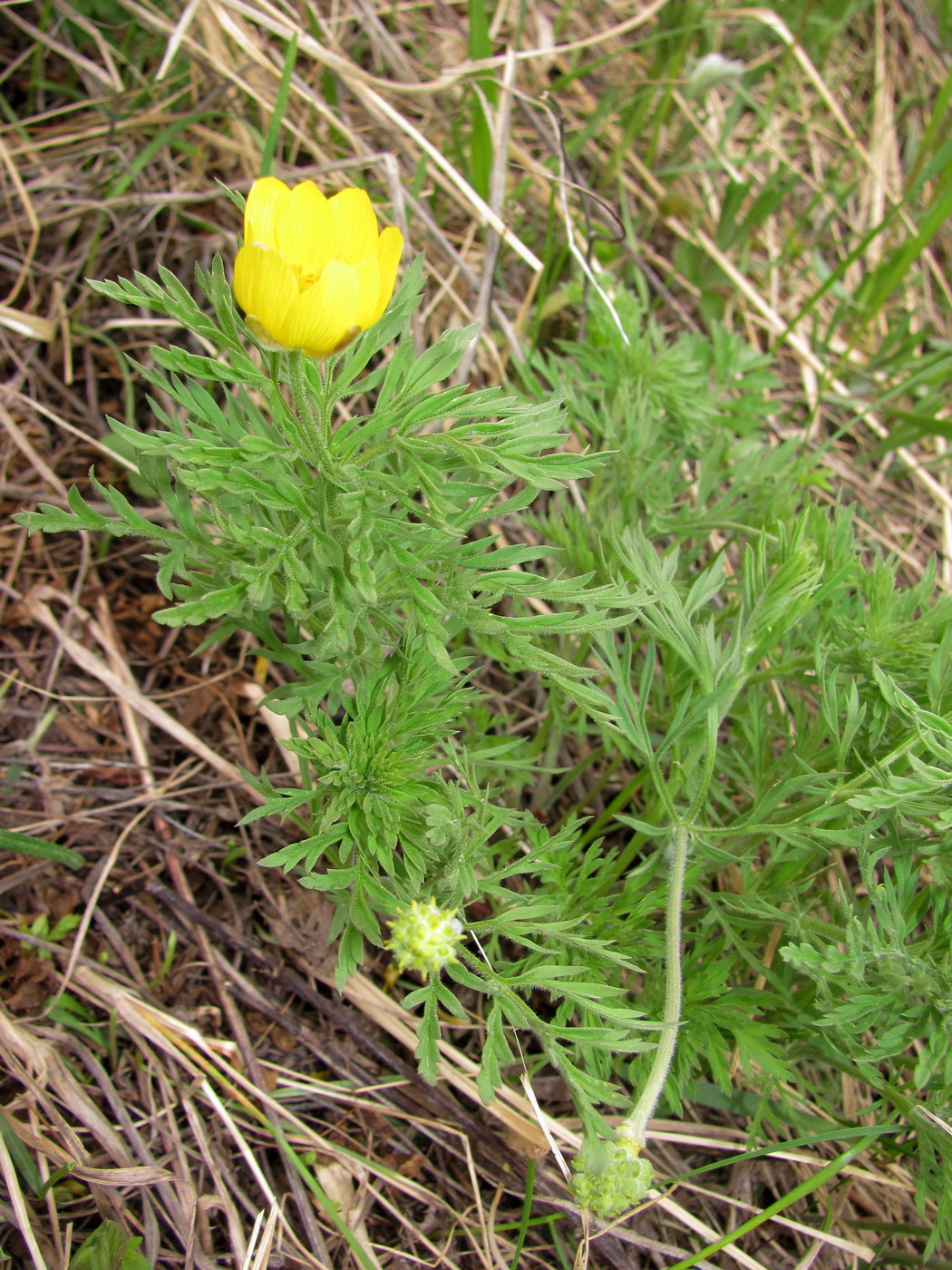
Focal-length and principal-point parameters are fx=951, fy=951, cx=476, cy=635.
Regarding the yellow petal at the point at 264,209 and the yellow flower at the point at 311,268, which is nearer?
the yellow flower at the point at 311,268

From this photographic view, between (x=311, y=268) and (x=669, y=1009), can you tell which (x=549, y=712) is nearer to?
(x=669, y=1009)

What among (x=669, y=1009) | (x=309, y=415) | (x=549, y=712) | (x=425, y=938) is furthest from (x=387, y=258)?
(x=669, y=1009)

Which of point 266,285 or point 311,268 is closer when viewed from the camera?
point 266,285

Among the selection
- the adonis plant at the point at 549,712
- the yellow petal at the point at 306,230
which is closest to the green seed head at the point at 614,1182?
the adonis plant at the point at 549,712

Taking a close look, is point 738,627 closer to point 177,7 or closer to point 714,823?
point 714,823

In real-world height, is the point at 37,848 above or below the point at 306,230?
below

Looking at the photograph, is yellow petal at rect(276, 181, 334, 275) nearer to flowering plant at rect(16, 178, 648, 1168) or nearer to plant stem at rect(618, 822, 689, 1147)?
flowering plant at rect(16, 178, 648, 1168)

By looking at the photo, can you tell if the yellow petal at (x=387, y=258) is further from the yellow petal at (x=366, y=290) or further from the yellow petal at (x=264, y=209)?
the yellow petal at (x=264, y=209)
